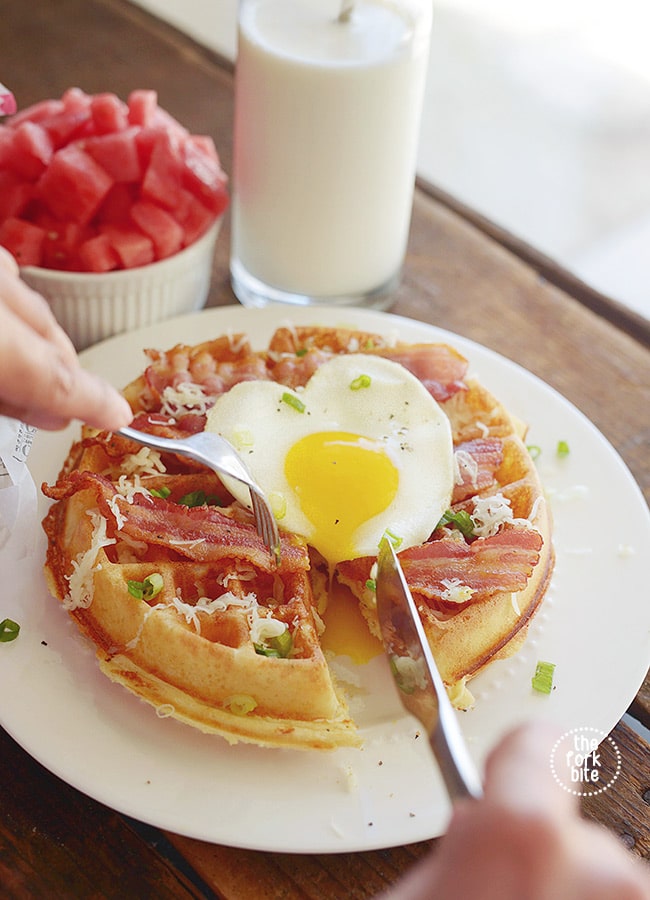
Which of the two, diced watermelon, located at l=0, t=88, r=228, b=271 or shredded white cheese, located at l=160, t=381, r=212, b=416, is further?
diced watermelon, located at l=0, t=88, r=228, b=271

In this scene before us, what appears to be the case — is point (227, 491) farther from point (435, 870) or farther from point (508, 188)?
point (508, 188)

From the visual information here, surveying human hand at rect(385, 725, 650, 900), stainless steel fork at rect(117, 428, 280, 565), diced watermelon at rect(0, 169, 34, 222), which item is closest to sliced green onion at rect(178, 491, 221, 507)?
stainless steel fork at rect(117, 428, 280, 565)

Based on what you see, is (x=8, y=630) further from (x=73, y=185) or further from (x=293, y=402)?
(x=73, y=185)

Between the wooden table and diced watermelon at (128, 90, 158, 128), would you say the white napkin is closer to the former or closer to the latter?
the wooden table

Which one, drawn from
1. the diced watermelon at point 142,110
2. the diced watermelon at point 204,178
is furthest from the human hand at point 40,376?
the diced watermelon at point 142,110

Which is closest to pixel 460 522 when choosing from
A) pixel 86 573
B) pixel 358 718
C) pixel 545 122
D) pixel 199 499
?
pixel 358 718

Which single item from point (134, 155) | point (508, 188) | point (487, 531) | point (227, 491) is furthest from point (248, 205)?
point (508, 188)

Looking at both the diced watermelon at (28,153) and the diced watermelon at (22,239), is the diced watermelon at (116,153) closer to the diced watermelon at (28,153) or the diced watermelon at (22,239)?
the diced watermelon at (28,153)

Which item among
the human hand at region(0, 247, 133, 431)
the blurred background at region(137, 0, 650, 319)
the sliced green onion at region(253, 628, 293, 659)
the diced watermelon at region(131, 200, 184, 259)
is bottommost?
the blurred background at region(137, 0, 650, 319)
